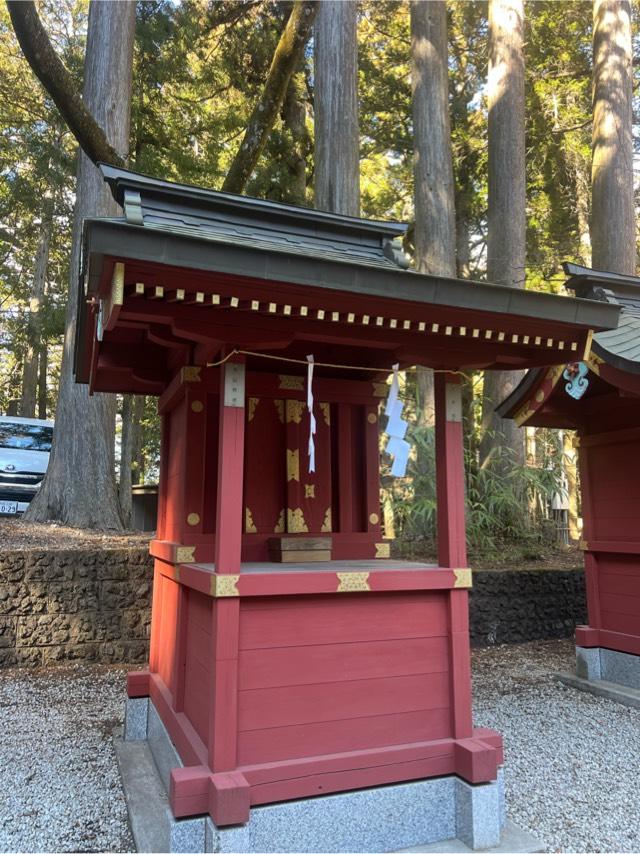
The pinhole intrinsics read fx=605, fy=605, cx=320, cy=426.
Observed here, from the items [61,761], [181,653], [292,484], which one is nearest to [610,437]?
[292,484]

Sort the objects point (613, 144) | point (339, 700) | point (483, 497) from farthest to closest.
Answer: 1. point (613, 144)
2. point (483, 497)
3. point (339, 700)

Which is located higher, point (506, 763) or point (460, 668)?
point (460, 668)

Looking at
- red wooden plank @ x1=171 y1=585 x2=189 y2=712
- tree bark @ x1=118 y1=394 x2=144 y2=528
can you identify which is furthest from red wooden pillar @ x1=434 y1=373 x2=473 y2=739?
tree bark @ x1=118 y1=394 x2=144 y2=528

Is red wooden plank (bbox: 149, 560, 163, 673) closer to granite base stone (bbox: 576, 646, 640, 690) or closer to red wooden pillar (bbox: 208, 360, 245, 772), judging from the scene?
red wooden pillar (bbox: 208, 360, 245, 772)

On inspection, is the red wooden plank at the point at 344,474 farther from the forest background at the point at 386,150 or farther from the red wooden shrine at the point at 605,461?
the forest background at the point at 386,150

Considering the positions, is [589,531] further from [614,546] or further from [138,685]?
[138,685]

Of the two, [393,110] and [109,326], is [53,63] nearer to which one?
→ [109,326]

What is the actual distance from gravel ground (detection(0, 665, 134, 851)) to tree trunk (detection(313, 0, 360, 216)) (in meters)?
6.06

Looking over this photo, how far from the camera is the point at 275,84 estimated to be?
6.49 m

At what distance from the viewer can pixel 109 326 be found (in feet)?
8.71

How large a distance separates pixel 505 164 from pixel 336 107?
3709mm

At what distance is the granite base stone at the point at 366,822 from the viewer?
2562 mm

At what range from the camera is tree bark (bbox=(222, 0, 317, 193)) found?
20.5ft

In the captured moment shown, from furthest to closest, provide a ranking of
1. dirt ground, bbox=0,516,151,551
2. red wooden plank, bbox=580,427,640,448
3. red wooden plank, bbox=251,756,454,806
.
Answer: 1. dirt ground, bbox=0,516,151,551
2. red wooden plank, bbox=580,427,640,448
3. red wooden plank, bbox=251,756,454,806
